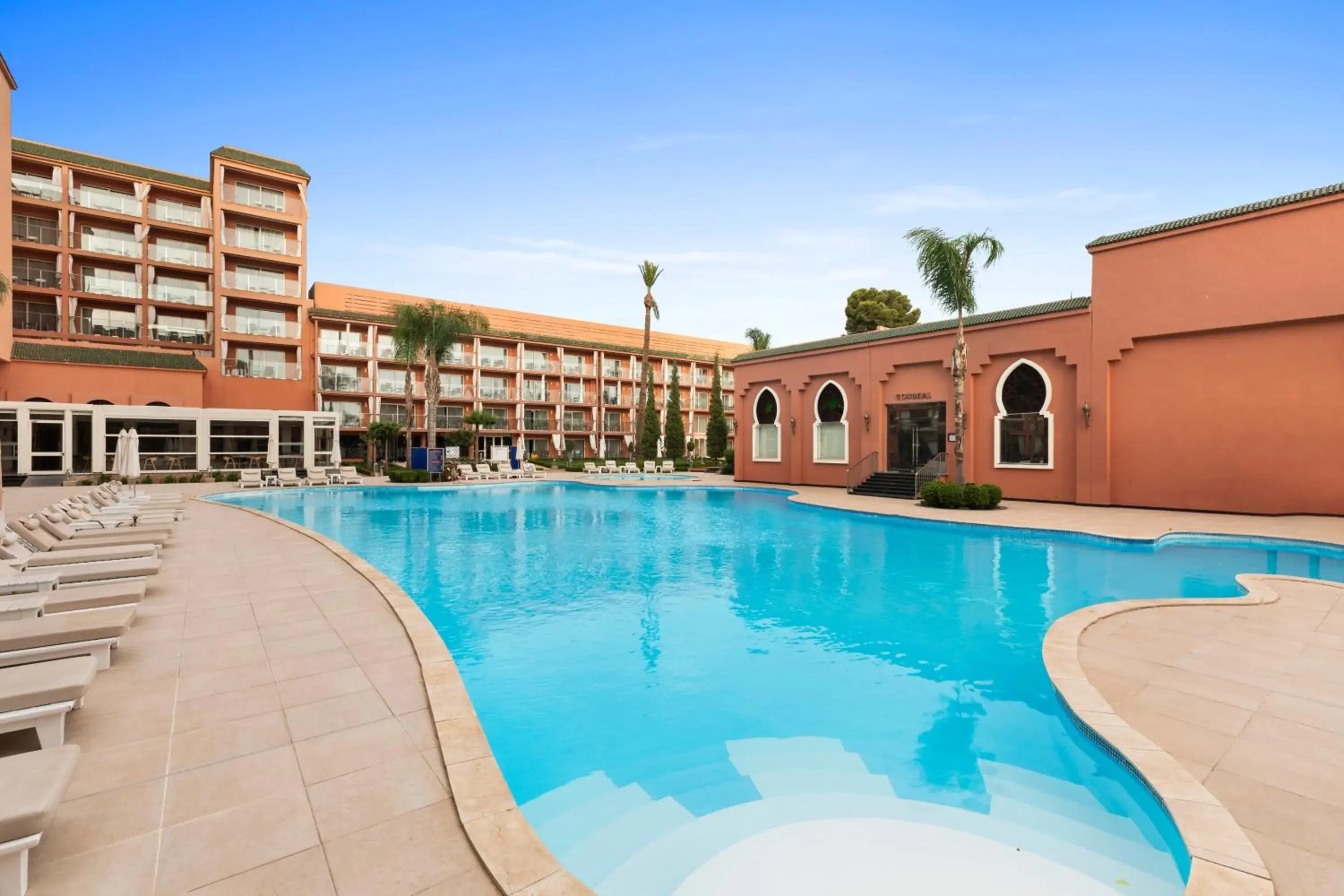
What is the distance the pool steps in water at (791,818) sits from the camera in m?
3.04

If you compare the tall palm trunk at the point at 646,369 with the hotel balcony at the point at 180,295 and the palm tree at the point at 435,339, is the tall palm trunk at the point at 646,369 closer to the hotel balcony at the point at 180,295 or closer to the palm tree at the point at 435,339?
the palm tree at the point at 435,339

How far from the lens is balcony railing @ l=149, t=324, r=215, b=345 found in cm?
2917

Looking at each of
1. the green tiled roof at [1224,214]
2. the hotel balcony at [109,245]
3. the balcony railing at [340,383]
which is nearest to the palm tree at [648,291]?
the balcony railing at [340,383]

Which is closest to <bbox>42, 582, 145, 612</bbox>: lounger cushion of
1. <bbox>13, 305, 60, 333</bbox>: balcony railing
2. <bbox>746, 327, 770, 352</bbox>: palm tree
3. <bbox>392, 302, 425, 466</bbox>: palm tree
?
<bbox>392, 302, 425, 466</bbox>: palm tree

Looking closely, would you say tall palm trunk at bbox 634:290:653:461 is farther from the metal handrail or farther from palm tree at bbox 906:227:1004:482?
palm tree at bbox 906:227:1004:482

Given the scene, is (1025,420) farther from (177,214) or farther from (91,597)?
(177,214)

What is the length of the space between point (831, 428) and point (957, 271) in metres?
8.18

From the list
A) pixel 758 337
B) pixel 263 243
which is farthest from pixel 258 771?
pixel 758 337

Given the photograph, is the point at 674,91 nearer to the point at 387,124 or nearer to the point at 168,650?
the point at 387,124

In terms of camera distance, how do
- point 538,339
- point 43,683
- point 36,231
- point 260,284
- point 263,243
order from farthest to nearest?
point 538,339 → point 263,243 → point 260,284 → point 36,231 → point 43,683

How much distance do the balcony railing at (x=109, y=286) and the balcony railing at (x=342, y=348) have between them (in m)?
7.78

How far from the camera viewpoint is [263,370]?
3072 centimetres

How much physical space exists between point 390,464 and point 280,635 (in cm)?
2725

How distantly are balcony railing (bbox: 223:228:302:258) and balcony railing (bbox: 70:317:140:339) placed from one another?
5854 millimetres
